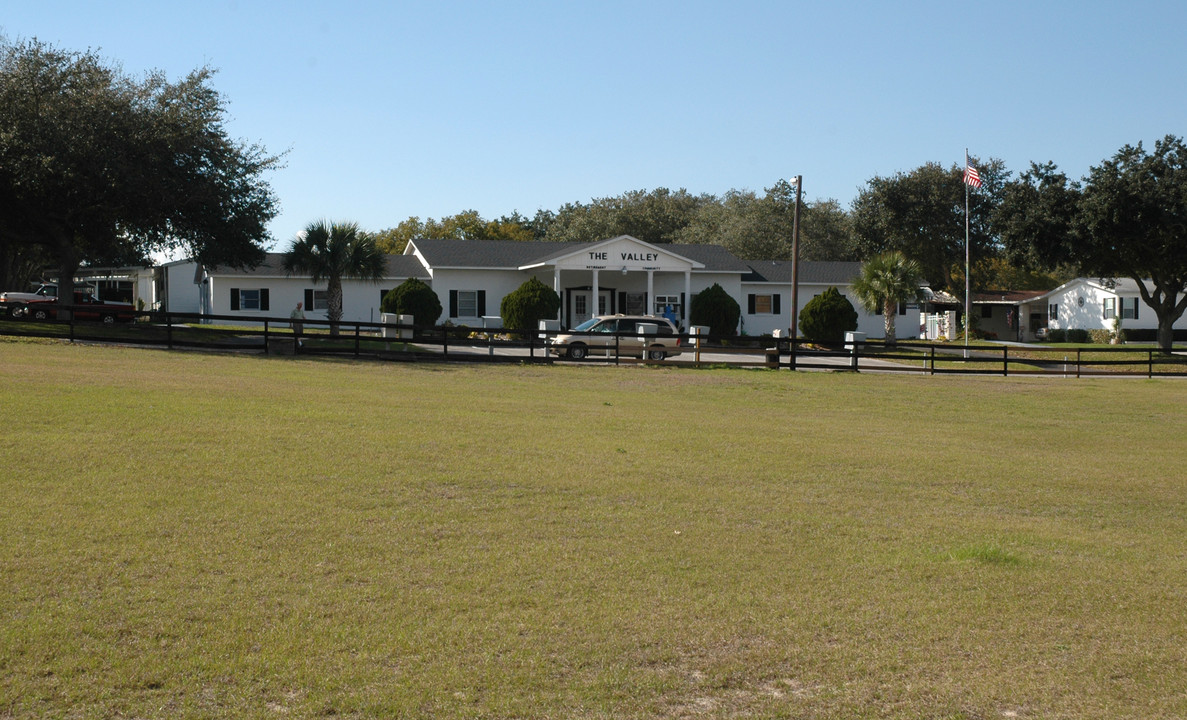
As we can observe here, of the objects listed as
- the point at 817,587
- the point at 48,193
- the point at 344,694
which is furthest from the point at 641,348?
the point at 344,694

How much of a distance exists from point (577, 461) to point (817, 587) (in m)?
5.02

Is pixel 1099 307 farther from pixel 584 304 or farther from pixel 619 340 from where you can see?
pixel 619 340

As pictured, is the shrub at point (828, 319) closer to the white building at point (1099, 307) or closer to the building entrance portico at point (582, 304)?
the building entrance portico at point (582, 304)

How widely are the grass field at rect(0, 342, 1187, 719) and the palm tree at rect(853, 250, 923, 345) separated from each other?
1240 inches

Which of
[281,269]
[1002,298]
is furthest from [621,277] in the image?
[1002,298]

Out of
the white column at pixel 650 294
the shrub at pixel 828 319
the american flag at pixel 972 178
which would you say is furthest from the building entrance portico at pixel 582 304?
the american flag at pixel 972 178

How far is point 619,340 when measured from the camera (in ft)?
109

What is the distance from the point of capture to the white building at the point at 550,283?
47.0 meters

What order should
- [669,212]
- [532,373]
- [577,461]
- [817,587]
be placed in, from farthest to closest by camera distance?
[669,212]
[532,373]
[577,461]
[817,587]

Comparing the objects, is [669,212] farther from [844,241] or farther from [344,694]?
[344,694]

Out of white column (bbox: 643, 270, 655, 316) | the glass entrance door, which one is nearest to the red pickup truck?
the glass entrance door

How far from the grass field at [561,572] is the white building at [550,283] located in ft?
108

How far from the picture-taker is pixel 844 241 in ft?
277

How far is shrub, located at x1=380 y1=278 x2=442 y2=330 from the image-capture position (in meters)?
44.1
